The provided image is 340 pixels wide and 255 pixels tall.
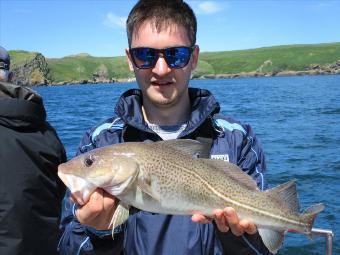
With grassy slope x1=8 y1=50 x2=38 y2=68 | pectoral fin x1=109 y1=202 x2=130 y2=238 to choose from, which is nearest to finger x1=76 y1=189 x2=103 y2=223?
pectoral fin x1=109 y1=202 x2=130 y2=238

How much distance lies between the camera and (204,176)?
3.74 meters

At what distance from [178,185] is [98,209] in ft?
2.04

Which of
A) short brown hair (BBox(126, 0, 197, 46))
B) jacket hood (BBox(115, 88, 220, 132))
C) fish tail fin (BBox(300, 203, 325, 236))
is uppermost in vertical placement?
short brown hair (BBox(126, 0, 197, 46))

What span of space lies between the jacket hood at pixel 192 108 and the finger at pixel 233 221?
0.97m

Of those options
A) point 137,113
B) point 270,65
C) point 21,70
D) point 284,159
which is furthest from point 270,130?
point 270,65

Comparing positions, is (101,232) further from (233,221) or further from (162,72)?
(162,72)

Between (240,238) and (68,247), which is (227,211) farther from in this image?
(68,247)

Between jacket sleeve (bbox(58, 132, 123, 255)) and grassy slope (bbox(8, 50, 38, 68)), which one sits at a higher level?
jacket sleeve (bbox(58, 132, 123, 255))

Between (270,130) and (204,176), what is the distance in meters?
24.4

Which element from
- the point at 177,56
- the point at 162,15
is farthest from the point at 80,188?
the point at 162,15

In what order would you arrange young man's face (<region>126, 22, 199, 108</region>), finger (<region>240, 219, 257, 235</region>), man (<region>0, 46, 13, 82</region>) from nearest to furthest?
1. finger (<region>240, 219, 257, 235</region>)
2. young man's face (<region>126, 22, 199, 108</region>)
3. man (<region>0, 46, 13, 82</region>)

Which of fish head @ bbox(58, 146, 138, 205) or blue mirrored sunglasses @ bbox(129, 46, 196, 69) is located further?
blue mirrored sunglasses @ bbox(129, 46, 196, 69)

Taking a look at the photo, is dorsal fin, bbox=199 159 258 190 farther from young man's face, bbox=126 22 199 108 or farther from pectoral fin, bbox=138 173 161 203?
young man's face, bbox=126 22 199 108

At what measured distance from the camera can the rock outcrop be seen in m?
165
